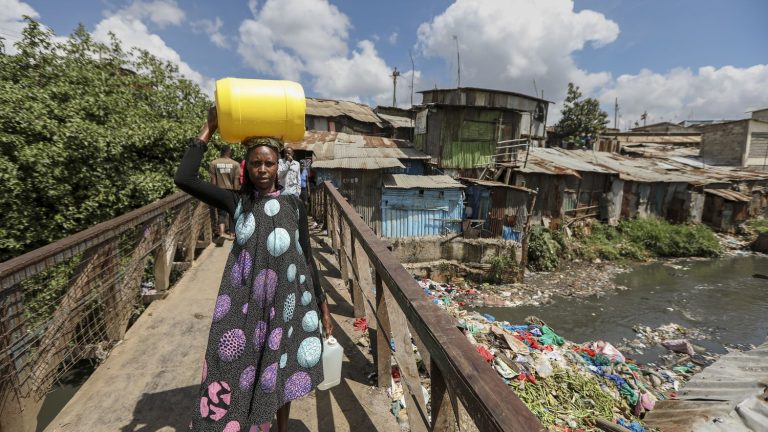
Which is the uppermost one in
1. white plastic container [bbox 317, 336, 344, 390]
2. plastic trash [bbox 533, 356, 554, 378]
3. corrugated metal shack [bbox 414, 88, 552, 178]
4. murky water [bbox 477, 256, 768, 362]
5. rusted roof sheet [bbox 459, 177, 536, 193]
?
corrugated metal shack [bbox 414, 88, 552, 178]

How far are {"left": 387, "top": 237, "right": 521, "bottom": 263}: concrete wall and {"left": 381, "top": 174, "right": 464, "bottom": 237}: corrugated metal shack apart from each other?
398 millimetres

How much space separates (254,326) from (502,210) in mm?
14561

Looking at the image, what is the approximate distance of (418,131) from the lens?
1925 centimetres

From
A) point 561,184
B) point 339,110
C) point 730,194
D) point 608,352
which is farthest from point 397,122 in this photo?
point 730,194

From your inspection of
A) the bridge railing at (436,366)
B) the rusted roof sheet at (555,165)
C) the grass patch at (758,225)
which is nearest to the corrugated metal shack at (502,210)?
the rusted roof sheet at (555,165)

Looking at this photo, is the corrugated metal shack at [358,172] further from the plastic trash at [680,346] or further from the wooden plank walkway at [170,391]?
the plastic trash at [680,346]

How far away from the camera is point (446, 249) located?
14664 mm

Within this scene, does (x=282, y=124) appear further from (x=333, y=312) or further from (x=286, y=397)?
(x=333, y=312)

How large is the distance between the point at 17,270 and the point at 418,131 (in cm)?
1856

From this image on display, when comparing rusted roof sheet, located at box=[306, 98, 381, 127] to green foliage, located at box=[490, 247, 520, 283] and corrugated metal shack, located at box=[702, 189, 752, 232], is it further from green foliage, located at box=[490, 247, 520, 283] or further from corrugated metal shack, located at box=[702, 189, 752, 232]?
corrugated metal shack, located at box=[702, 189, 752, 232]

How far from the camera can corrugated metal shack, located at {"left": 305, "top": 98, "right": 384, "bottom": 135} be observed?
2347cm

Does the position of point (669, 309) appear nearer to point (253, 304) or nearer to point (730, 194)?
point (730, 194)

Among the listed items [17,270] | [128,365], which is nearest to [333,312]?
[128,365]

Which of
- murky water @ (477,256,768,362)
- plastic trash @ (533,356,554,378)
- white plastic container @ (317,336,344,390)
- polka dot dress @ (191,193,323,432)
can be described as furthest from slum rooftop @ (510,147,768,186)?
polka dot dress @ (191,193,323,432)
